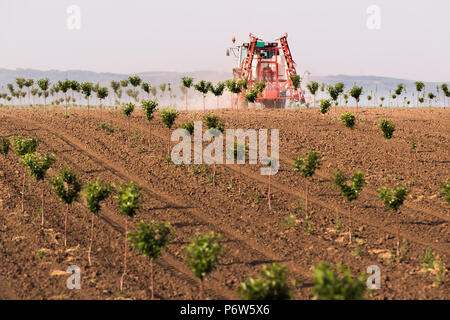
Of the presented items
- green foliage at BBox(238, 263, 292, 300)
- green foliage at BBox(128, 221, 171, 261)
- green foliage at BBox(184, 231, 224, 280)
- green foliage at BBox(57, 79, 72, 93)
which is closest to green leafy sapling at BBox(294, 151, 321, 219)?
green foliage at BBox(128, 221, 171, 261)

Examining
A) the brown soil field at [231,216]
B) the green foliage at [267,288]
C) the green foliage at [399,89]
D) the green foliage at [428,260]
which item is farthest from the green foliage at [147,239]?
the green foliage at [399,89]

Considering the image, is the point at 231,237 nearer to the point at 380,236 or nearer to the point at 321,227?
the point at 321,227

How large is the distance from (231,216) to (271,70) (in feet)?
197

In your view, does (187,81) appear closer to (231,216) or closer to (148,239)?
(231,216)

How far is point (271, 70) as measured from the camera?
9031cm

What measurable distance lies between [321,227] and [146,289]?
616 inches

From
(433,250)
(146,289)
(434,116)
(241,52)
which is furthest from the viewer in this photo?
(241,52)

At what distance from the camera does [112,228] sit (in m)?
33.9

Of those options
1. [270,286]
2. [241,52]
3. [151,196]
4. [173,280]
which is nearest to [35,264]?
[173,280]

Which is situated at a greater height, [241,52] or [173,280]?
[241,52]

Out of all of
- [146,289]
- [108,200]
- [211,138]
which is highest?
[211,138]

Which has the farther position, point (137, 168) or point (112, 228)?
point (137, 168)

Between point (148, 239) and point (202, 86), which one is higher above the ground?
point (202, 86)

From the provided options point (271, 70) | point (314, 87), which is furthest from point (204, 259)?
point (271, 70)
